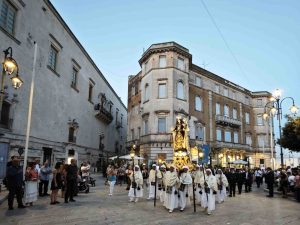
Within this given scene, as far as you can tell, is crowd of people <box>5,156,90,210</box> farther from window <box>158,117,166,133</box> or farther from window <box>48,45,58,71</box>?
window <box>158,117,166,133</box>

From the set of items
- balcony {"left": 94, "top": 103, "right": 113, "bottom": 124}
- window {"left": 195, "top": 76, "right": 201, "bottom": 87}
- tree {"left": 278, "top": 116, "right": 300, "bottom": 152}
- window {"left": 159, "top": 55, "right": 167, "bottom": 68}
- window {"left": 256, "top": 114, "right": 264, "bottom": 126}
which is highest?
window {"left": 159, "top": 55, "right": 167, "bottom": 68}

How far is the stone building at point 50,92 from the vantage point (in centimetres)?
1748

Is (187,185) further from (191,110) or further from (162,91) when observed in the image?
(191,110)

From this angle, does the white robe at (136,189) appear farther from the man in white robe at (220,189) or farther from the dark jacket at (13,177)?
the dark jacket at (13,177)

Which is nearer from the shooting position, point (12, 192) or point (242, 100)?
point (12, 192)

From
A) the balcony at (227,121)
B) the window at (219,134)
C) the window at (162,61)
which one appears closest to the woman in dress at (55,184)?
the window at (162,61)

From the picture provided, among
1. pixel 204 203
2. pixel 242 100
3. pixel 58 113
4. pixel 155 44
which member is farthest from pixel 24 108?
pixel 242 100

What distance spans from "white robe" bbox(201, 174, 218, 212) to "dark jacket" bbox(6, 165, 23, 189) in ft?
23.7

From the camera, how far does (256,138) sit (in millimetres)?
53719

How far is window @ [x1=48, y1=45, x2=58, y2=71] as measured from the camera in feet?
78.0

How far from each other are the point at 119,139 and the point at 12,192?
43.7m

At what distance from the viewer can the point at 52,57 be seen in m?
24.3

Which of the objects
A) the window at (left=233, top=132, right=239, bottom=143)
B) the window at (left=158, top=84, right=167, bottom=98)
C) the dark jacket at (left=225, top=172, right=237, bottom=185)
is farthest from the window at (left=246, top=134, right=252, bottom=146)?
the dark jacket at (left=225, top=172, right=237, bottom=185)

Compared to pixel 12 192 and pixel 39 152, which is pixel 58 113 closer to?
pixel 39 152
